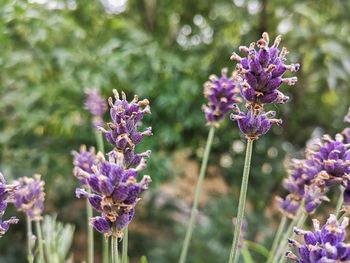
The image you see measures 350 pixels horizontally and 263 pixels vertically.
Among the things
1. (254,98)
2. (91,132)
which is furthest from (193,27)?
(254,98)

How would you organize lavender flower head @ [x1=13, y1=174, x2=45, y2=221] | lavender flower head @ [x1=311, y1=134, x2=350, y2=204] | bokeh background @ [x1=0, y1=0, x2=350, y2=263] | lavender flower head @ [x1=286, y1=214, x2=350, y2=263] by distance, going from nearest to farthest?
lavender flower head @ [x1=286, y1=214, x2=350, y2=263] → lavender flower head @ [x1=311, y1=134, x2=350, y2=204] → lavender flower head @ [x1=13, y1=174, x2=45, y2=221] → bokeh background @ [x1=0, y1=0, x2=350, y2=263]

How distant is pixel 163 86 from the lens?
125 centimetres

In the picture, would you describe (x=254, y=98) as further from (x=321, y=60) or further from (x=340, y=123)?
(x=340, y=123)

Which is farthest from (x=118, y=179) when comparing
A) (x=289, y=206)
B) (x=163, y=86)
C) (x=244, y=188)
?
(x=163, y=86)

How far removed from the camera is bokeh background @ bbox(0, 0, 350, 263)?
1.23 meters

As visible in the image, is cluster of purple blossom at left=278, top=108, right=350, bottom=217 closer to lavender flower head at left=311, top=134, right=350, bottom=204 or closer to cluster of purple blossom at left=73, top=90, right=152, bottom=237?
lavender flower head at left=311, top=134, right=350, bottom=204

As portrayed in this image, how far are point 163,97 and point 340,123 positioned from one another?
54 cm

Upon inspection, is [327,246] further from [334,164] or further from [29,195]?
[29,195]

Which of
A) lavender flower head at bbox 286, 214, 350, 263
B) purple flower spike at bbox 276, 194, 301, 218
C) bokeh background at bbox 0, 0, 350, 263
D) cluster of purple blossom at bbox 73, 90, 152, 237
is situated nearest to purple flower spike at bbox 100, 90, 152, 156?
cluster of purple blossom at bbox 73, 90, 152, 237

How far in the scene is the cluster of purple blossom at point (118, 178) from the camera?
0.37 metres

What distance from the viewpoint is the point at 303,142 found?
4.86 ft

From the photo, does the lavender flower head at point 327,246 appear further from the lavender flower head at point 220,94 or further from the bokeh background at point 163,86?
the bokeh background at point 163,86

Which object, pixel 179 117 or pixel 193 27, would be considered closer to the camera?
pixel 179 117

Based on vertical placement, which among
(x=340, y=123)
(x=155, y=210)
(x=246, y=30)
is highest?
(x=246, y=30)
